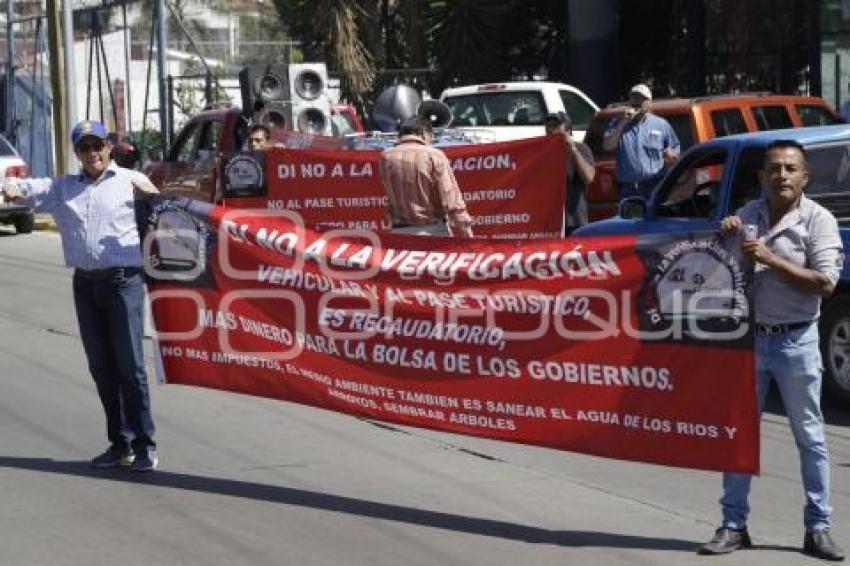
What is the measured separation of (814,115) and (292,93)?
22.4ft

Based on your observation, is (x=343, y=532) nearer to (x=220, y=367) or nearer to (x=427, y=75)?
(x=220, y=367)

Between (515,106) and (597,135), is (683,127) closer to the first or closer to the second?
(597,135)

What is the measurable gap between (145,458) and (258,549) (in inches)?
71.6

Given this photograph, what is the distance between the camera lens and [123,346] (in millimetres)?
8516

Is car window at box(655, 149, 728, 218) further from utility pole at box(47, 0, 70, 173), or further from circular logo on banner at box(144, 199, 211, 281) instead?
utility pole at box(47, 0, 70, 173)

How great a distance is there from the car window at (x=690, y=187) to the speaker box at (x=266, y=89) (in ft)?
32.0

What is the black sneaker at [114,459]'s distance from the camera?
8.75 metres

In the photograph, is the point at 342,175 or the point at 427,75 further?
the point at 427,75

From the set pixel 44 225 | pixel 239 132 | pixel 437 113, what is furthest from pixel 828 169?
pixel 44 225

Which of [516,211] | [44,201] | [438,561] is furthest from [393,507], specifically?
[516,211]

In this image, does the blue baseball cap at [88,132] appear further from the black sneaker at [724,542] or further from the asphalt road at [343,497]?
the black sneaker at [724,542]

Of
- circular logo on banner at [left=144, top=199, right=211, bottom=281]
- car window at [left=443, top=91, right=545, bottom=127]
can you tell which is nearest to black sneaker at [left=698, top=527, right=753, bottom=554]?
circular logo on banner at [left=144, top=199, right=211, bottom=281]

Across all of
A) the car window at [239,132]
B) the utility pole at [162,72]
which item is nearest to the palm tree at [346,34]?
the utility pole at [162,72]

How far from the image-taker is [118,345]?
8531mm
